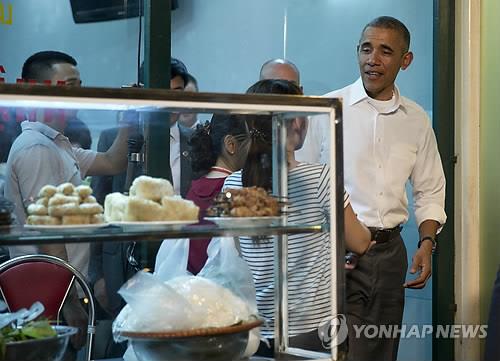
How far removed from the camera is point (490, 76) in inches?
162

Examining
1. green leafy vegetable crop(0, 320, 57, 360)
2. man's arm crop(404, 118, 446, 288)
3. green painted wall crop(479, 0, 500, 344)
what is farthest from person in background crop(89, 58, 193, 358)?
green painted wall crop(479, 0, 500, 344)

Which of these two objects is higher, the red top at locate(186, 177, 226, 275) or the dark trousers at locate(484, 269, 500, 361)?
the red top at locate(186, 177, 226, 275)

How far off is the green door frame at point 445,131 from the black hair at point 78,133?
7.77 ft

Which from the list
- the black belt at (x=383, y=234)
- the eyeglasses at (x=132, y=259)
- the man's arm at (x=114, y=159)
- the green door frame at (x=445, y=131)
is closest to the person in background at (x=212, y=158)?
the man's arm at (x=114, y=159)

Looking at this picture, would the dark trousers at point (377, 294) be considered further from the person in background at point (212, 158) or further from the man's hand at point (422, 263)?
the person in background at point (212, 158)

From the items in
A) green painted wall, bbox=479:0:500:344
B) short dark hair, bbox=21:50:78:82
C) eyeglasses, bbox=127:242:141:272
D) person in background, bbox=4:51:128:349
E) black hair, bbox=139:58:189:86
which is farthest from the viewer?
green painted wall, bbox=479:0:500:344

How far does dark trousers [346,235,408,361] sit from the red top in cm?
120

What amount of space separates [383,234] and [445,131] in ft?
2.92

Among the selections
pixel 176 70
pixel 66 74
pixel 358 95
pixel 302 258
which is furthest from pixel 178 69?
pixel 302 258

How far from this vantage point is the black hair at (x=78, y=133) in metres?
2.10

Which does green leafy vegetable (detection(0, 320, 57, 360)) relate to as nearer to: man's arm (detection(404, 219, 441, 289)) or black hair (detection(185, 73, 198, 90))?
black hair (detection(185, 73, 198, 90))

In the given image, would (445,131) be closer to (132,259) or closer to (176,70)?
(176,70)

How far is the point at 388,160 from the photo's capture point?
11.7 feet

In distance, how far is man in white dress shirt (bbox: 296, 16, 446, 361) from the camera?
3445 millimetres
